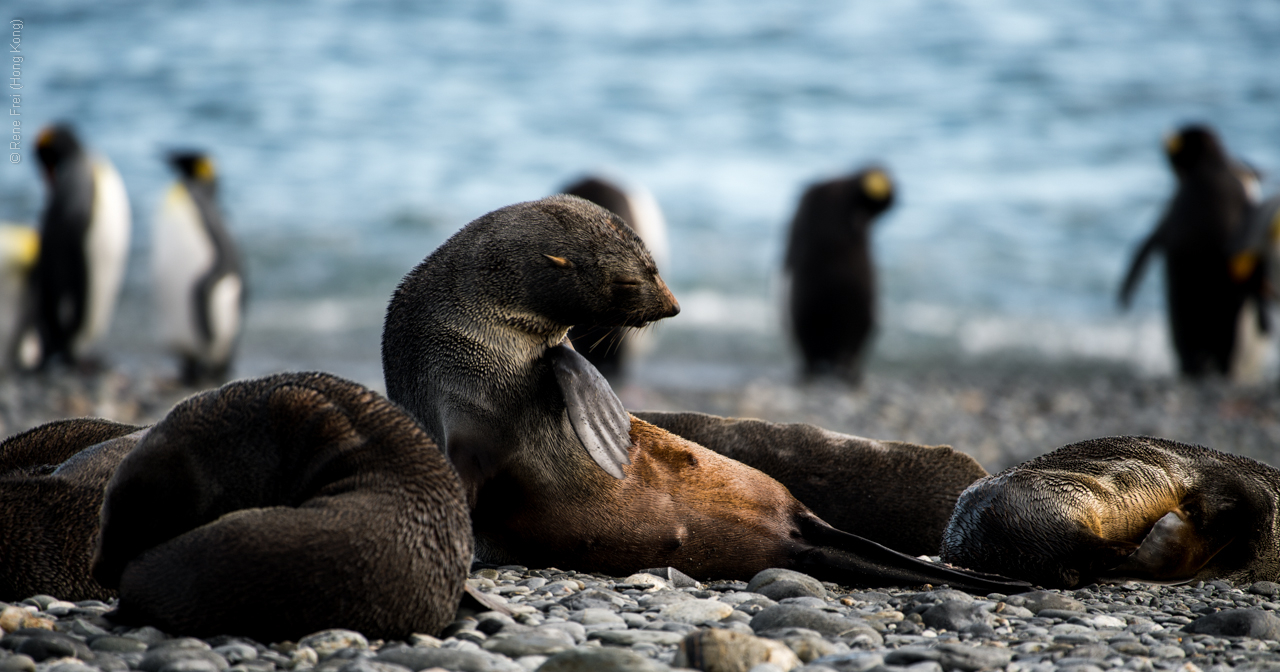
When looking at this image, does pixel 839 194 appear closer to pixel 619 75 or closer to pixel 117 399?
pixel 117 399

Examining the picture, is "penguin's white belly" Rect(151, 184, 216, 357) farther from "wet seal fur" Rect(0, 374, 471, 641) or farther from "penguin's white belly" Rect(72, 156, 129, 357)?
"wet seal fur" Rect(0, 374, 471, 641)

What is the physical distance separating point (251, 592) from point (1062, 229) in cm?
2377

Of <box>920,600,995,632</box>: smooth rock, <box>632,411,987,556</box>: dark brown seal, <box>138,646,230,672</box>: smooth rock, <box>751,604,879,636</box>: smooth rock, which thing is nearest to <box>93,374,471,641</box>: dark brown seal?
<box>138,646,230,672</box>: smooth rock

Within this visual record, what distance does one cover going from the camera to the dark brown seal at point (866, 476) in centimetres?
409

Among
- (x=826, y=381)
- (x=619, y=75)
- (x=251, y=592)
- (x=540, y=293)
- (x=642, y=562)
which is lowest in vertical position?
(x=826, y=381)

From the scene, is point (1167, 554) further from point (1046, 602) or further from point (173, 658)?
point (173, 658)

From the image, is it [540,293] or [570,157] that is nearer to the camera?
[540,293]

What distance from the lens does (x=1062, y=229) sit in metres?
23.9

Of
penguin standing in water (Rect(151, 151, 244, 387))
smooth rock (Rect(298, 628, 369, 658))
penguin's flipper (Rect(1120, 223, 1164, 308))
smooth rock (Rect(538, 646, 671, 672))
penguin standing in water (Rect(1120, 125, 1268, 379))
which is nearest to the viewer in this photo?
smooth rock (Rect(538, 646, 671, 672))

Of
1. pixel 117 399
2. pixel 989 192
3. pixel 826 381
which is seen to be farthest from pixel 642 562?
pixel 989 192

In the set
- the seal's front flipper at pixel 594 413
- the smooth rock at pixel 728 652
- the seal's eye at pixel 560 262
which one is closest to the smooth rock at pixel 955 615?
the smooth rock at pixel 728 652

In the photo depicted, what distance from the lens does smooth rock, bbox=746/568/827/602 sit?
332 cm

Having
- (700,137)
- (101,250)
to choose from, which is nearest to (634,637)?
(101,250)

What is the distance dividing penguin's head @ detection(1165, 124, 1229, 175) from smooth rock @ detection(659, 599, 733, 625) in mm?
13522
